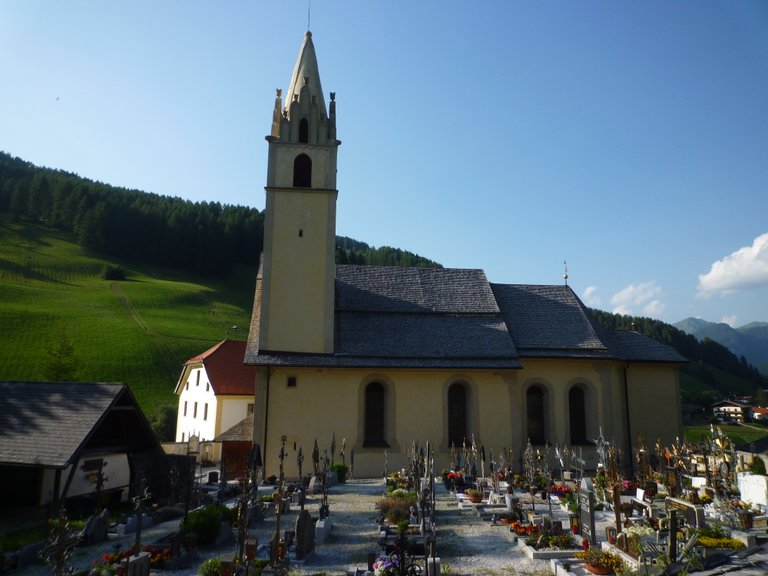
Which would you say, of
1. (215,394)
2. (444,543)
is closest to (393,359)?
(444,543)

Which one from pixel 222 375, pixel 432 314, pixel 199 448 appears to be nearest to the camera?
pixel 432 314

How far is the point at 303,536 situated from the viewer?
12.8m

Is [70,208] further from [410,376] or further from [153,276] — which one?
[410,376]

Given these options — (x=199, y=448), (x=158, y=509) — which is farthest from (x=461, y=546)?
(x=199, y=448)

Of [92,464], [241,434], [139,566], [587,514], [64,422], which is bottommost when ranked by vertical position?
[139,566]

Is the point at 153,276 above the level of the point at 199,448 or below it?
above

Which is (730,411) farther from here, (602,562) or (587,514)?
(602,562)

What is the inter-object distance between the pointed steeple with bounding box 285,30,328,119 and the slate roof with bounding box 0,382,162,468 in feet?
52.1

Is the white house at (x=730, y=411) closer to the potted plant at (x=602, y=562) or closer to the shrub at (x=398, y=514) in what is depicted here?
the shrub at (x=398, y=514)

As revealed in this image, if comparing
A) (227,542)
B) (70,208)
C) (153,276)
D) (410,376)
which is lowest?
(227,542)

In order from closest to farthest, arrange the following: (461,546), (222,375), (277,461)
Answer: (461,546) → (277,461) → (222,375)

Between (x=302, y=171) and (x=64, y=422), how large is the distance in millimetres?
15430

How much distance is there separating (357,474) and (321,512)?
8.52m

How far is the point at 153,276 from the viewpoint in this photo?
314 ft
